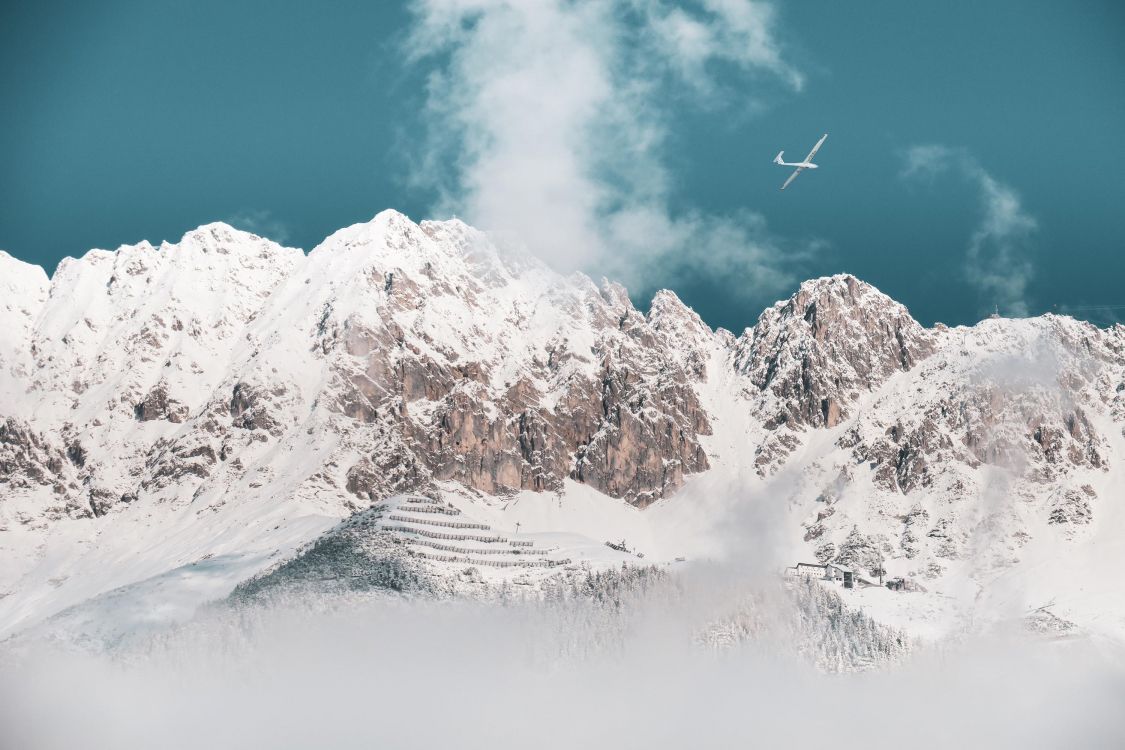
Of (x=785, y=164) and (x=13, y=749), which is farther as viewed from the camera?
(x=13, y=749)

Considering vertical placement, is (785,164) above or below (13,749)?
above
